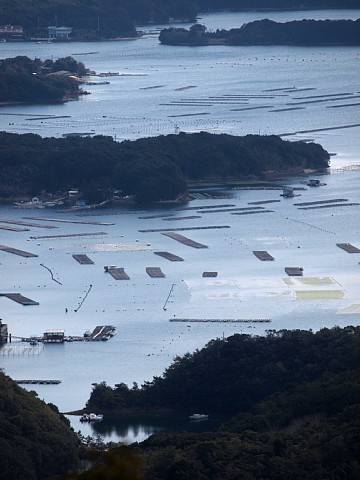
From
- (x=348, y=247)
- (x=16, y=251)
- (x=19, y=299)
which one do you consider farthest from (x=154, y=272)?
(x=348, y=247)

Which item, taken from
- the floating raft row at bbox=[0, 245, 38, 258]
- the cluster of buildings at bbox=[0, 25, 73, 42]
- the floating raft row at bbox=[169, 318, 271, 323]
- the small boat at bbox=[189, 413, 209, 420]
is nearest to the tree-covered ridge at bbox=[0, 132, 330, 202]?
the floating raft row at bbox=[0, 245, 38, 258]

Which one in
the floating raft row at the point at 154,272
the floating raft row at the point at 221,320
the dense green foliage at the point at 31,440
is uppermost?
the dense green foliage at the point at 31,440

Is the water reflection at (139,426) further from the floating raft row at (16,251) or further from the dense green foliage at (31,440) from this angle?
the floating raft row at (16,251)

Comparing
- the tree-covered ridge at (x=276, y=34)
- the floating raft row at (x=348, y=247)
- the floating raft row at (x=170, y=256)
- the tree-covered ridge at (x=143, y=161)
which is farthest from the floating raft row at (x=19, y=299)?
the tree-covered ridge at (x=276, y=34)

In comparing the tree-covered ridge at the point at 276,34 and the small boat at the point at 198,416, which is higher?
the small boat at the point at 198,416

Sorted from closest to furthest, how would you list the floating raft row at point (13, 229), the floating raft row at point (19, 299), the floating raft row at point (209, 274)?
the floating raft row at point (19, 299) → the floating raft row at point (209, 274) → the floating raft row at point (13, 229)

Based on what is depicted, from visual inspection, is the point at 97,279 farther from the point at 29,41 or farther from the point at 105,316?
the point at 29,41

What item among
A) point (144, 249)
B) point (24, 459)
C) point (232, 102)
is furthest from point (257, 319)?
point (232, 102)

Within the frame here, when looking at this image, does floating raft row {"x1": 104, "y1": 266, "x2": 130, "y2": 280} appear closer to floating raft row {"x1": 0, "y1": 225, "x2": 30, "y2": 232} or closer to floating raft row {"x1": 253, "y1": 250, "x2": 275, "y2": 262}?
floating raft row {"x1": 253, "y1": 250, "x2": 275, "y2": 262}

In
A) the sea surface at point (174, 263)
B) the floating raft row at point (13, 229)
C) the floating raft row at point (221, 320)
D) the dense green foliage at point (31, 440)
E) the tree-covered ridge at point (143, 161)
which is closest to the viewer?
the dense green foliage at point (31, 440)
